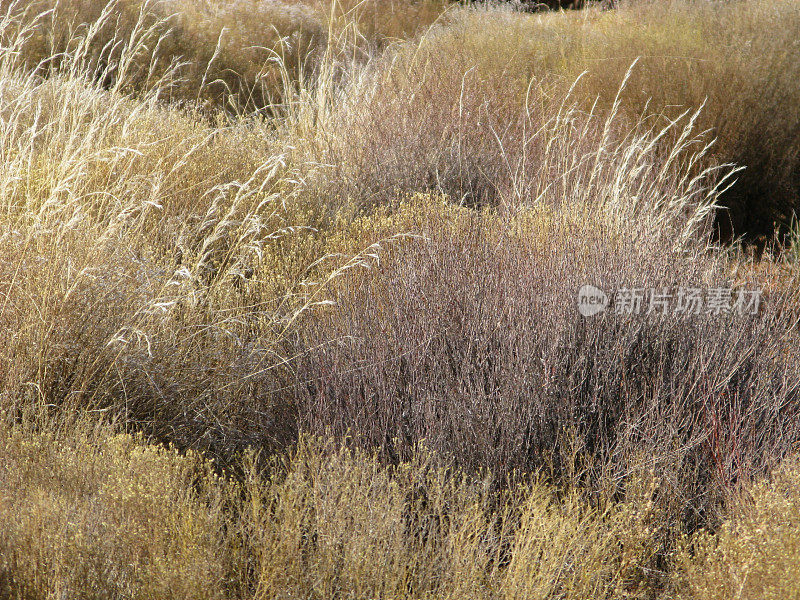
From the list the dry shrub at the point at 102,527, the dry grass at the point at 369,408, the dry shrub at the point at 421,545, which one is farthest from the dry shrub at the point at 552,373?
the dry shrub at the point at 102,527

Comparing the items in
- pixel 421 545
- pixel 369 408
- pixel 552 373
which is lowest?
pixel 421 545

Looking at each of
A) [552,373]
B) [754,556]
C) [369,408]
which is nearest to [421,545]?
[369,408]

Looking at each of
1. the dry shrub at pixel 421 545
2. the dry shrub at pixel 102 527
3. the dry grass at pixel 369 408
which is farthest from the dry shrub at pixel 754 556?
the dry shrub at pixel 102 527

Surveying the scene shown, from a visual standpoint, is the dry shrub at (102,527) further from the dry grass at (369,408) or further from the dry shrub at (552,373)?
the dry shrub at (552,373)

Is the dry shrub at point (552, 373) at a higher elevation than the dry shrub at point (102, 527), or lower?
higher

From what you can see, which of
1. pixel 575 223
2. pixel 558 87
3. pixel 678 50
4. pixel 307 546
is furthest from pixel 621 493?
pixel 678 50

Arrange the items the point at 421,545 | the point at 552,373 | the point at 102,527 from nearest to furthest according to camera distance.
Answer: the point at 102,527 → the point at 421,545 → the point at 552,373

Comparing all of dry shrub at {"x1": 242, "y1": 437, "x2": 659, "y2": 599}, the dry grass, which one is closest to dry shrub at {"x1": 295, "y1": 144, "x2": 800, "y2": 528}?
the dry grass

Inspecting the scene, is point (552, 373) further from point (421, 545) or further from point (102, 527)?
point (102, 527)

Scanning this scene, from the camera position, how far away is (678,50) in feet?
19.6

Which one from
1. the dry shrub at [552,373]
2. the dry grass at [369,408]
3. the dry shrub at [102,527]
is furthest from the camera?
the dry shrub at [552,373]

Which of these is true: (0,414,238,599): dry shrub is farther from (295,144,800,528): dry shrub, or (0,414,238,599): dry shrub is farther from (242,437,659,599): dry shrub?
(295,144,800,528): dry shrub

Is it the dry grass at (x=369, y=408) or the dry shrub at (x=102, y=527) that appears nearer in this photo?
the dry shrub at (x=102, y=527)

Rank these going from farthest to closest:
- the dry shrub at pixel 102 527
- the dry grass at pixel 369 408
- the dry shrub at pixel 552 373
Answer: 1. the dry shrub at pixel 552 373
2. the dry grass at pixel 369 408
3. the dry shrub at pixel 102 527
